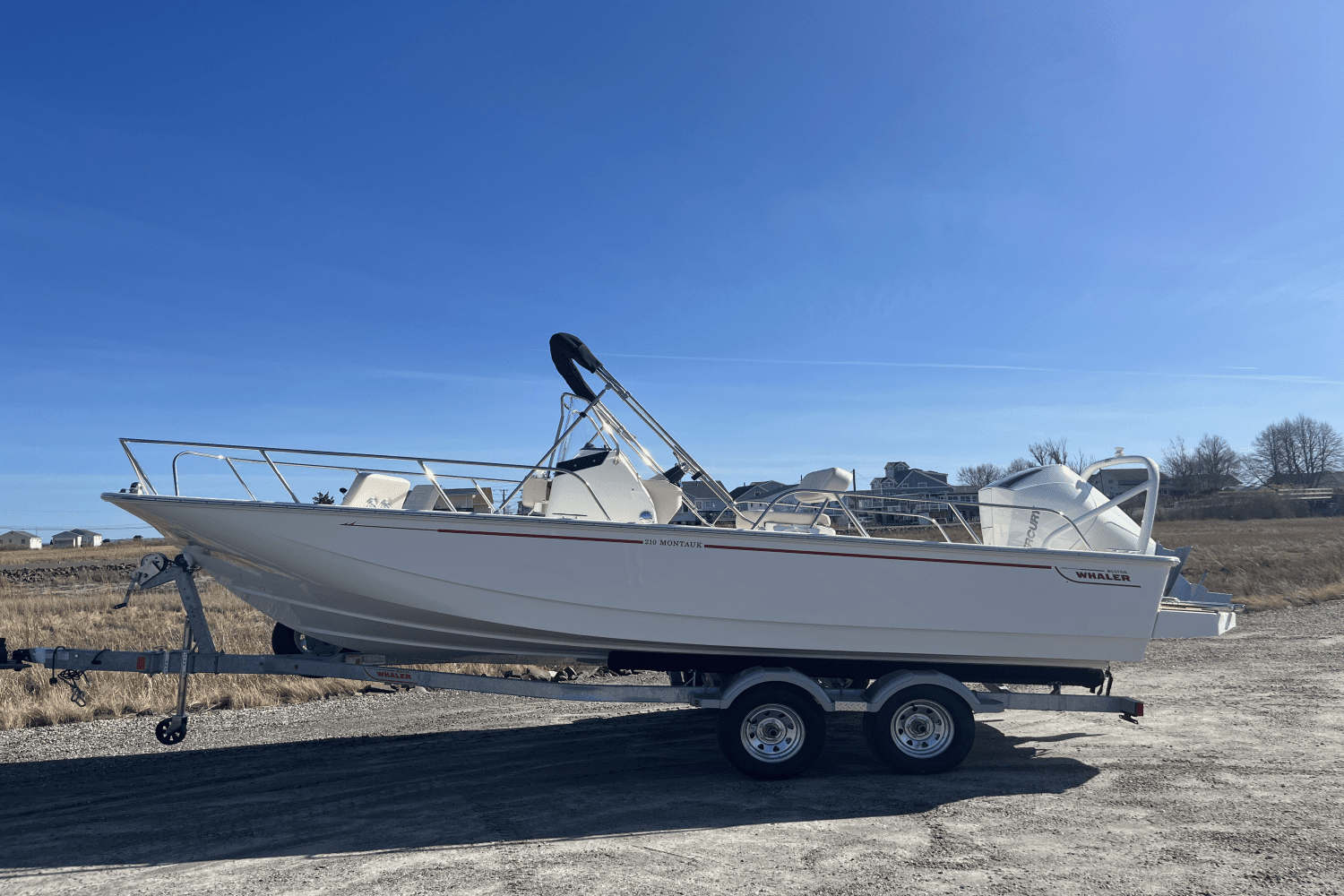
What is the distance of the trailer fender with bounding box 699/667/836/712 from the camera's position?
17.0ft

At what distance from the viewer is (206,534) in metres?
5.05

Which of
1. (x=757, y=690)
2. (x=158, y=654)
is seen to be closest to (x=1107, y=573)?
(x=757, y=690)

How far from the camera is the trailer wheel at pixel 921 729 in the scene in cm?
538

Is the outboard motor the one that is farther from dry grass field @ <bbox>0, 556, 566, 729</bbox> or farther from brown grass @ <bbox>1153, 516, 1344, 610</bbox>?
brown grass @ <bbox>1153, 516, 1344, 610</bbox>

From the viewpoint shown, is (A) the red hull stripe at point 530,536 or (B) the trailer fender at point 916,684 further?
(B) the trailer fender at point 916,684

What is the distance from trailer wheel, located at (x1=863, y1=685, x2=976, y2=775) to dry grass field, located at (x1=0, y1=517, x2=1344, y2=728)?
17.0 feet

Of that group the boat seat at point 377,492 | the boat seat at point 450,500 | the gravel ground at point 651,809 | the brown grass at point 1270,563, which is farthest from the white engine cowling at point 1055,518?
the brown grass at point 1270,563

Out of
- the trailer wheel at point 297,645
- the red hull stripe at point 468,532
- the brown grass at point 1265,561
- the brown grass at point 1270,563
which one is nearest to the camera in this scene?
the red hull stripe at point 468,532

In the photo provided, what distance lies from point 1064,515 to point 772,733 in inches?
108

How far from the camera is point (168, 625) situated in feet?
38.3

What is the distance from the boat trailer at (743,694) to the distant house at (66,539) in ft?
281

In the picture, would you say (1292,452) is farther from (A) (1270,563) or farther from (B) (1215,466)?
(A) (1270,563)

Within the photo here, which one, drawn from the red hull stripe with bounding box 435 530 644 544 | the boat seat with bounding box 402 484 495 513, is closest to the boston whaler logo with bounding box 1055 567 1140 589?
the red hull stripe with bounding box 435 530 644 544

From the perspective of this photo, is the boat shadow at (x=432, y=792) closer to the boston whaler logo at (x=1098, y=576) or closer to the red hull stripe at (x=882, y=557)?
the boston whaler logo at (x=1098, y=576)
